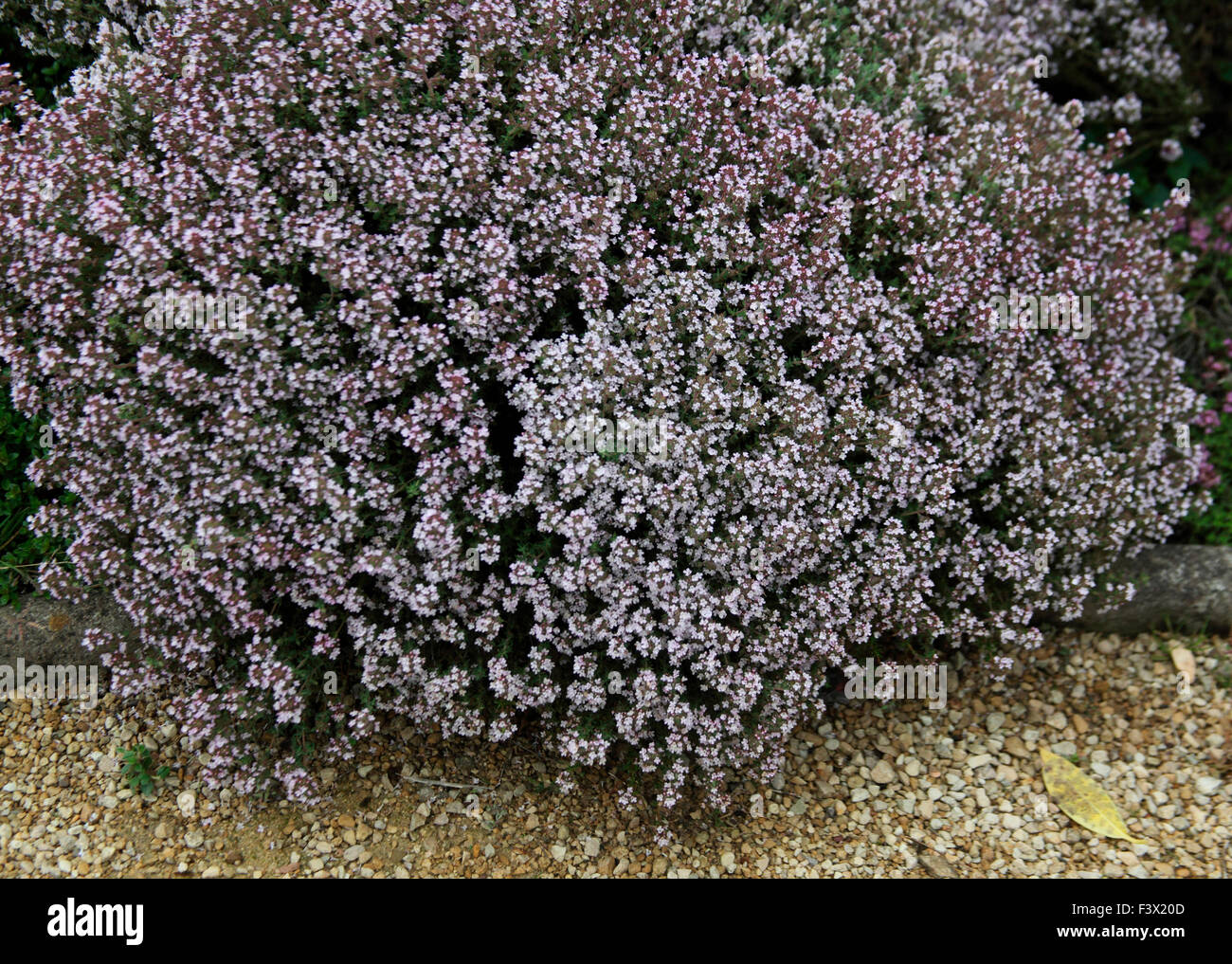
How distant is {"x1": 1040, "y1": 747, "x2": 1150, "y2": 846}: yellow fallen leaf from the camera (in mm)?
3756

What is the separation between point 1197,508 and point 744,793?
2.86 meters

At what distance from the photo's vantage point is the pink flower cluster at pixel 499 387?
3.13 m

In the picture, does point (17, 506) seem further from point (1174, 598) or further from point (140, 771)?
point (1174, 598)

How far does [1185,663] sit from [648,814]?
284 centimetres

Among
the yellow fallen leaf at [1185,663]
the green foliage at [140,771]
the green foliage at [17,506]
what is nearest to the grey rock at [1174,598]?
the yellow fallen leaf at [1185,663]

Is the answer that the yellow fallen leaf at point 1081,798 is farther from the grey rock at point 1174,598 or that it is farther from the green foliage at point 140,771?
the green foliage at point 140,771

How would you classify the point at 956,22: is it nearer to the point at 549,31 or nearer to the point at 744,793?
the point at 549,31

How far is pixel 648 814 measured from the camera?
3623mm

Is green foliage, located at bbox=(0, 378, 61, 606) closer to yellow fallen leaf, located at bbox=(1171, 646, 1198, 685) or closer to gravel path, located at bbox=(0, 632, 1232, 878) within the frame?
gravel path, located at bbox=(0, 632, 1232, 878)

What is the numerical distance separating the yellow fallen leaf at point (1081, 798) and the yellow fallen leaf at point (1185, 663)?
0.90m

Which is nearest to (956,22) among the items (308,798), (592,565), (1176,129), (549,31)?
(1176,129)

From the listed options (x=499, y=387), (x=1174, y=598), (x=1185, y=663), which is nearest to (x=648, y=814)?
(x=499, y=387)

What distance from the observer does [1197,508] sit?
463cm

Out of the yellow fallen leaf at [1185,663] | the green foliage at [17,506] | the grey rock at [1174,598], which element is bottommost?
the yellow fallen leaf at [1185,663]
